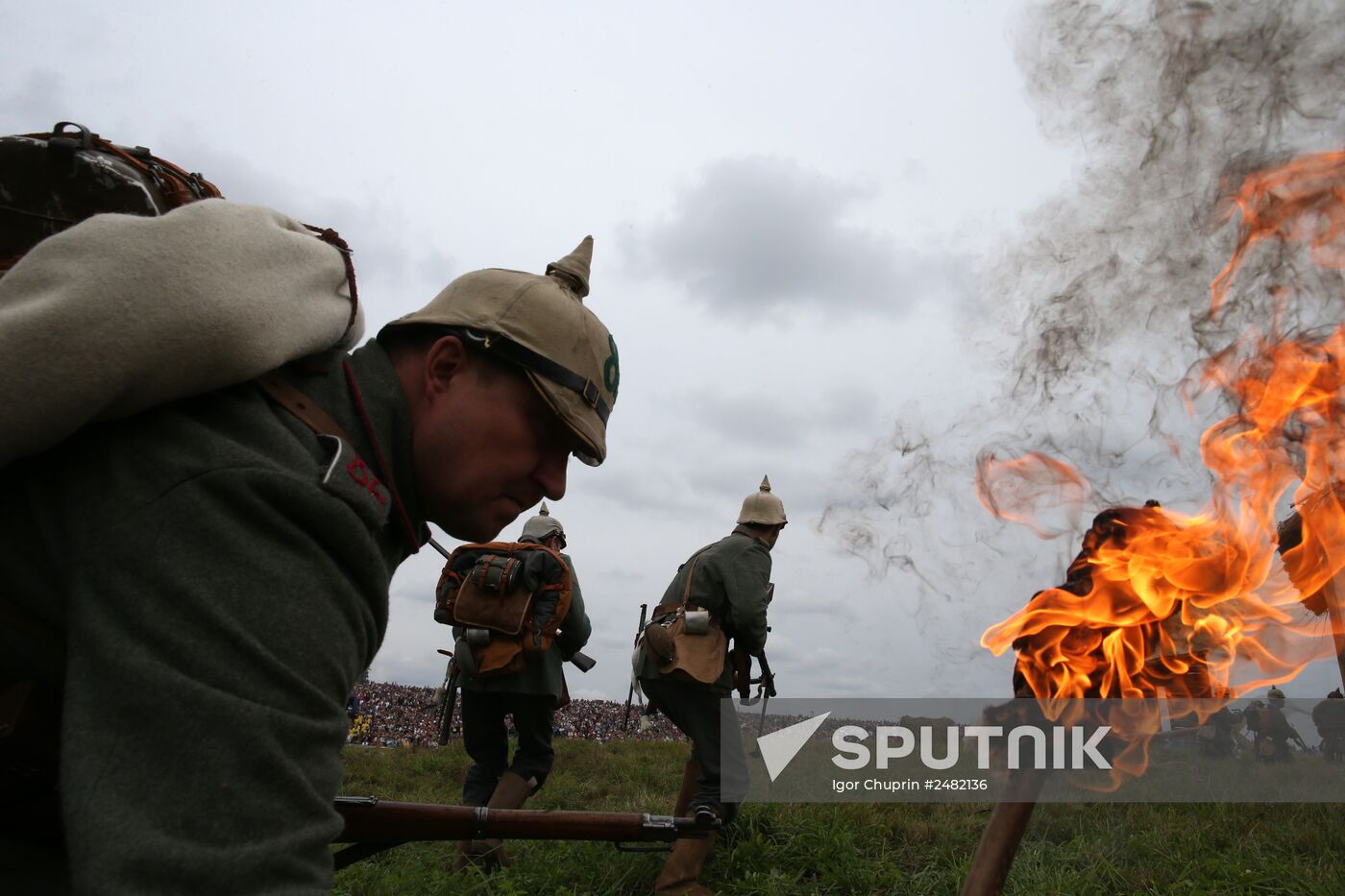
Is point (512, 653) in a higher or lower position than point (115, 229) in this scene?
higher

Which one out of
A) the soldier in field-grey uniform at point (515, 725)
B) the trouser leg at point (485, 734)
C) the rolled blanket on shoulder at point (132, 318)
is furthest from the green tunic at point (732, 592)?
the rolled blanket on shoulder at point (132, 318)

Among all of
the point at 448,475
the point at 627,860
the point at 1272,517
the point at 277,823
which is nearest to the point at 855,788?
the point at 627,860

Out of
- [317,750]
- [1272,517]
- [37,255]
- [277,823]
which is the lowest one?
[277,823]

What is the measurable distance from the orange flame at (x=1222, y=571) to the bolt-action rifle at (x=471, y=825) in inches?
77.7

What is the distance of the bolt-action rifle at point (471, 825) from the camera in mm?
2805

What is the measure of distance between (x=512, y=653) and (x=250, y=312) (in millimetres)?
5680

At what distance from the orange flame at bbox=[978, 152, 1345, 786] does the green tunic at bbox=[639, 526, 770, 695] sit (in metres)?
2.47

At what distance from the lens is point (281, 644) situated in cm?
126

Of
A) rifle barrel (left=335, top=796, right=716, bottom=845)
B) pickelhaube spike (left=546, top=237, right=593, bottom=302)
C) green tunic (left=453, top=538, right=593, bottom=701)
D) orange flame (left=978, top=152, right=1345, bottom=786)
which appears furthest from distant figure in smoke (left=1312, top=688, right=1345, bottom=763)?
pickelhaube spike (left=546, top=237, right=593, bottom=302)

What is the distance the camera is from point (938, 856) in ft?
20.5

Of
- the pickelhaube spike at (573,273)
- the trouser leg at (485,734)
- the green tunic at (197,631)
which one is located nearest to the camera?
the green tunic at (197,631)

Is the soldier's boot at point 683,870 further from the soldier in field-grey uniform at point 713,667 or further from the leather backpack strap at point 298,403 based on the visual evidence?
the leather backpack strap at point 298,403

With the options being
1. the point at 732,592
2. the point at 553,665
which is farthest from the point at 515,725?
the point at 732,592

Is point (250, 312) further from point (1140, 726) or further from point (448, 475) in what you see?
point (1140, 726)
